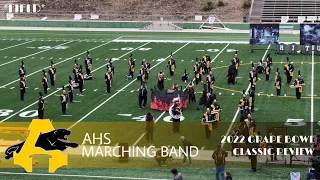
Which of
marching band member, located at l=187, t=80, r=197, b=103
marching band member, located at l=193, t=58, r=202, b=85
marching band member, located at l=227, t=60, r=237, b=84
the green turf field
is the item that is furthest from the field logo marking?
marching band member, located at l=227, t=60, r=237, b=84

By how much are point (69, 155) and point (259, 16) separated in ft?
157

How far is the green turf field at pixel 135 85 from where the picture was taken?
93.1 ft

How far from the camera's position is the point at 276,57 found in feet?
156

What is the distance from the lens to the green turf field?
28.4m

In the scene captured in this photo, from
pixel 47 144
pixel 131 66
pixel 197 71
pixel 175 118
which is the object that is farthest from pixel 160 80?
pixel 47 144

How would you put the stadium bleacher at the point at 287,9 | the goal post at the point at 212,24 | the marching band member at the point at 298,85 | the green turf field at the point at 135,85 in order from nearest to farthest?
the green turf field at the point at 135,85
the marching band member at the point at 298,85
the goal post at the point at 212,24
the stadium bleacher at the point at 287,9

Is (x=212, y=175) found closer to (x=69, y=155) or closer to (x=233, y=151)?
(x=233, y=151)

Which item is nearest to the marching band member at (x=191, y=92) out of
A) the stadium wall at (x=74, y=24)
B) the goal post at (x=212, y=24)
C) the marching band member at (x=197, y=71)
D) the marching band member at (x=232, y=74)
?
the marching band member at (x=197, y=71)

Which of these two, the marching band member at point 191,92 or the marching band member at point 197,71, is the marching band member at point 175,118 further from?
the marching band member at point 197,71

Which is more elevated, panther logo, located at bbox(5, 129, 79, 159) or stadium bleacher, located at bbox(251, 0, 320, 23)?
stadium bleacher, located at bbox(251, 0, 320, 23)

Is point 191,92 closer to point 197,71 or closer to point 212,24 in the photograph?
point 197,71

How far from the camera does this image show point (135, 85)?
3800cm

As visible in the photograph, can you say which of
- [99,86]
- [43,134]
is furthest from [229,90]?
[43,134]

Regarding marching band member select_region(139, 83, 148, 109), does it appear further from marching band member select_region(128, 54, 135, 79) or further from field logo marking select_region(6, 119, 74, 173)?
field logo marking select_region(6, 119, 74, 173)
